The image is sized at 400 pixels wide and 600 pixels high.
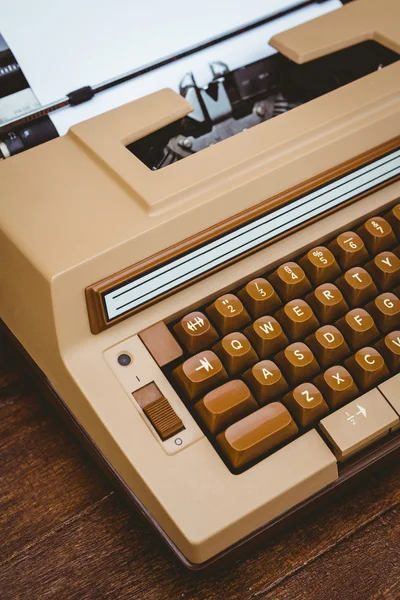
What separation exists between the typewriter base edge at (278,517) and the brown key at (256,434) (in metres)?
0.10

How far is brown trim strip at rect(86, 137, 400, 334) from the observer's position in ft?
3.26

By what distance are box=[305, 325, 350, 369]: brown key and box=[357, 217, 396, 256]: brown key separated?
0.17 m

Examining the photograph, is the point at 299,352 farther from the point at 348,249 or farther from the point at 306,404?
the point at 348,249

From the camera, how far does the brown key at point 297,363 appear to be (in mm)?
1034

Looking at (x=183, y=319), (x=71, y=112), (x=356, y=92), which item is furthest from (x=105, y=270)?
(x=356, y=92)

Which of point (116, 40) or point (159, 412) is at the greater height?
point (116, 40)

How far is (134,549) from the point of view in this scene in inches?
A: 41.6

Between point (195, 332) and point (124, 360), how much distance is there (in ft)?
0.36

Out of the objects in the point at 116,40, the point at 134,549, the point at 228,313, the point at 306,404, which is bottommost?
the point at 134,549

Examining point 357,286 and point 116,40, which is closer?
point 357,286

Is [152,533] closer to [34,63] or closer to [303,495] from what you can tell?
[303,495]

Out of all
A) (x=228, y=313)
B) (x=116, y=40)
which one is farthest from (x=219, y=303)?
(x=116, y=40)

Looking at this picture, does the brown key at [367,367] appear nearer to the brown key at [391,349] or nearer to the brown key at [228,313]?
the brown key at [391,349]

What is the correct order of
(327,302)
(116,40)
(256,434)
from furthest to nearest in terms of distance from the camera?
1. (116,40)
2. (327,302)
3. (256,434)
